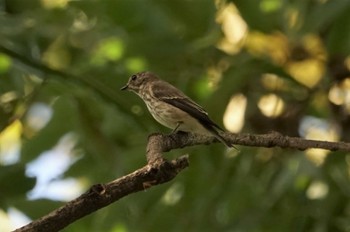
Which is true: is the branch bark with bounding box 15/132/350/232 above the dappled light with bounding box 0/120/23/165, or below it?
below

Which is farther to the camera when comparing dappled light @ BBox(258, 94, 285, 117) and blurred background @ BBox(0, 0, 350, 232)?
dappled light @ BBox(258, 94, 285, 117)

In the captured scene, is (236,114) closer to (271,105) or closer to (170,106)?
(271,105)

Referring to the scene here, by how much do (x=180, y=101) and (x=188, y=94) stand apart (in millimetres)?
174

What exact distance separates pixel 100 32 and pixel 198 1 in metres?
0.46

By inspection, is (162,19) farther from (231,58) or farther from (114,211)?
(114,211)

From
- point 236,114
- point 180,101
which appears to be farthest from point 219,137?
point 236,114

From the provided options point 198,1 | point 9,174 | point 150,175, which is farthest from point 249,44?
point 150,175

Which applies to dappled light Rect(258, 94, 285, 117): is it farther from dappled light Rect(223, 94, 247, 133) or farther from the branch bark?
the branch bark

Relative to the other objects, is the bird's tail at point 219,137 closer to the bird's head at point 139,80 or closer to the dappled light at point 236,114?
the bird's head at point 139,80

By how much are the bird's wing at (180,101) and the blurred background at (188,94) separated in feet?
0.22

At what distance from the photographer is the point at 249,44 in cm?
394

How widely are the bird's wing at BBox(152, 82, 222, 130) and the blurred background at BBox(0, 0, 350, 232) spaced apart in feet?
0.22

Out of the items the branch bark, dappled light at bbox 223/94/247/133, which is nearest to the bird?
dappled light at bbox 223/94/247/133

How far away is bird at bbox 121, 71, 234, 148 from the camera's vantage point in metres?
3.14
